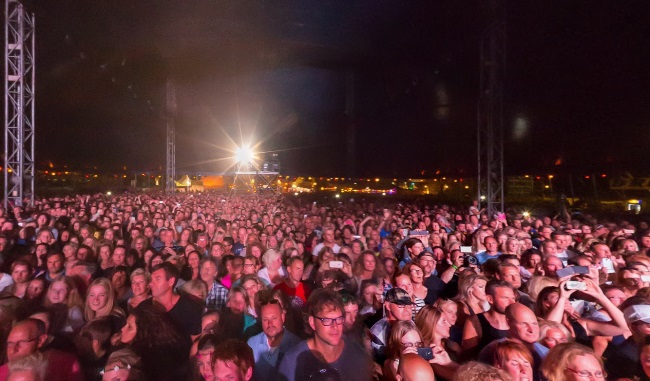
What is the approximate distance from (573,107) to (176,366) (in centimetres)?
1686

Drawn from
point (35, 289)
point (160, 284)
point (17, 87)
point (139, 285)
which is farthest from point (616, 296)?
point (17, 87)

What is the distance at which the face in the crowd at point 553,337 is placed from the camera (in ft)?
7.84

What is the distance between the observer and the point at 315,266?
5.16 metres

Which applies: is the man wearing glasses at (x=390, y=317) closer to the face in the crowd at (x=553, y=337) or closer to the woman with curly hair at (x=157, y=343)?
the face in the crowd at (x=553, y=337)

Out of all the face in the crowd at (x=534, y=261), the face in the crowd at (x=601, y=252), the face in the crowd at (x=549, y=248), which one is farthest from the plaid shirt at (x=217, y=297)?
the face in the crowd at (x=601, y=252)

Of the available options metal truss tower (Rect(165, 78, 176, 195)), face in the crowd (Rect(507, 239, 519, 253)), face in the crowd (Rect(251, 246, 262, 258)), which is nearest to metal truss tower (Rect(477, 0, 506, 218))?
face in the crowd (Rect(507, 239, 519, 253))

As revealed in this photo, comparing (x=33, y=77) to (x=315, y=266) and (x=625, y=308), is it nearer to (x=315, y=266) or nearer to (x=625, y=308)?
(x=315, y=266)

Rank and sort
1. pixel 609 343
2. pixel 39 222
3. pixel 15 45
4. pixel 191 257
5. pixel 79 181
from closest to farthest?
pixel 609 343
pixel 191 257
pixel 39 222
pixel 15 45
pixel 79 181

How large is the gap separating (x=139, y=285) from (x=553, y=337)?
9.92 ft

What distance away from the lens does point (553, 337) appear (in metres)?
2.41

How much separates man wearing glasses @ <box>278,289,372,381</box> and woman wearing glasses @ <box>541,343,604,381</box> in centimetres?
94

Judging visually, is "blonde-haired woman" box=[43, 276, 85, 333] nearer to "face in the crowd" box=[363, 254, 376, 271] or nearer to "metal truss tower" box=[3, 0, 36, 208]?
"face in the crowd" box=[363, 254, 376, 271]

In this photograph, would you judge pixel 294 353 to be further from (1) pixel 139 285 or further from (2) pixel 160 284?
(1) pixel 139 285

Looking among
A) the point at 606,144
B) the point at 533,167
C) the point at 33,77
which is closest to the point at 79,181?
the point at 33,77
